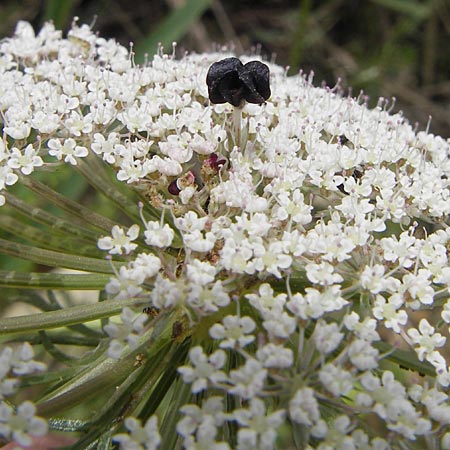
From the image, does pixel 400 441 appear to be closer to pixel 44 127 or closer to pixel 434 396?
pixel 434 396

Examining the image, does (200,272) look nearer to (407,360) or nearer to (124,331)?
(124,331)

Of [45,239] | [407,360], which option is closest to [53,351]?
[45,239]

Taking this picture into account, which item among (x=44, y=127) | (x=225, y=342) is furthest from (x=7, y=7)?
(x=225, y=342)

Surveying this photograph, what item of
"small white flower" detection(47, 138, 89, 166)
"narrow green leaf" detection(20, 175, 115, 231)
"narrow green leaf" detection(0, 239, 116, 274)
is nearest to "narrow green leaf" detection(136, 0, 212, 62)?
"small white flower" detection(47, 138, 89, 166)

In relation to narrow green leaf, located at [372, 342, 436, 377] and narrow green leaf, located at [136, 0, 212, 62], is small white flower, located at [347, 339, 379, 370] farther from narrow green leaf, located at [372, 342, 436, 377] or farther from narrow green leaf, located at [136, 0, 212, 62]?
narrow green leaf, located at [136, 0, 212, 62]

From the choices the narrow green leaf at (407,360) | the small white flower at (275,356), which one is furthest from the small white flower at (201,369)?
the narrow green leaf at (407,360)
